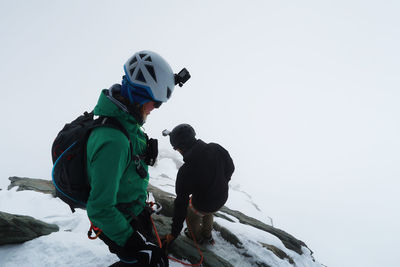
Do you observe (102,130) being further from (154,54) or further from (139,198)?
(154,54)

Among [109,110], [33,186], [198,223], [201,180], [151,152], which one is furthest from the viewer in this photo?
[33,186]

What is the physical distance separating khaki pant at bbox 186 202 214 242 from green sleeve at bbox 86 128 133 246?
3.43m

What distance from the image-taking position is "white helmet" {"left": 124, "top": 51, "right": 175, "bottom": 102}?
309 cm

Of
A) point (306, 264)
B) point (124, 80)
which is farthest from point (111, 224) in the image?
point (306, 264)

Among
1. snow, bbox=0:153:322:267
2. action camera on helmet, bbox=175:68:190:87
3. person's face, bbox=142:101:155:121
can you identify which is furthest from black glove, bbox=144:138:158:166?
snow, bbox=0:153:322:267

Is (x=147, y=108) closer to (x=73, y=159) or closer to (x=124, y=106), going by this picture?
(x=124, y=106)

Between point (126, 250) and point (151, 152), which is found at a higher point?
point (151, 152)

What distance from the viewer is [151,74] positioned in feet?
10.5

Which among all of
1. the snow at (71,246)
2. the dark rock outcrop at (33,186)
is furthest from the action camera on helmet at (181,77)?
the dark rock outcrop at (33,186)

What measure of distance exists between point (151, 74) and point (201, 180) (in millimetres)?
2812

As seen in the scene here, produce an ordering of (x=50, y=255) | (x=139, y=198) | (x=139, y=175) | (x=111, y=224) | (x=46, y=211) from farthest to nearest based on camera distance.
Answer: (x=46, y=211) → (x=50, y=255) → (x=139, y=198) → (x=139, y=175) → (x=111, y=224)

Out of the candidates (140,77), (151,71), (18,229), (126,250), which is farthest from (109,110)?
(18,229)

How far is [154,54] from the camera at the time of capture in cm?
339

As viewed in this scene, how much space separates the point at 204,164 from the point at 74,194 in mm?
2810
